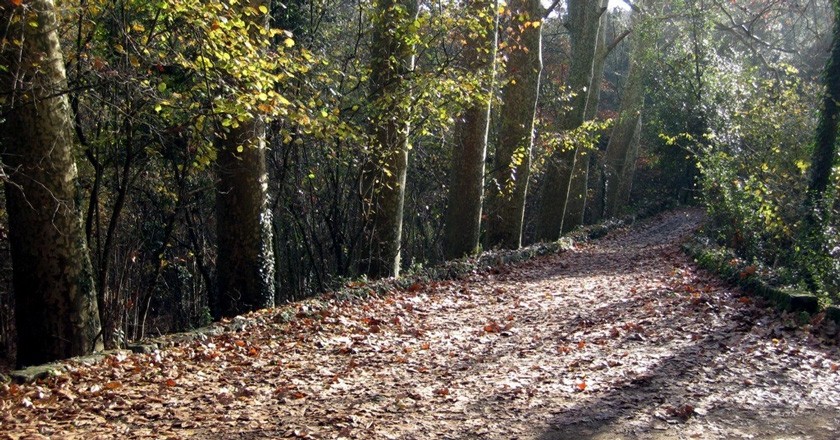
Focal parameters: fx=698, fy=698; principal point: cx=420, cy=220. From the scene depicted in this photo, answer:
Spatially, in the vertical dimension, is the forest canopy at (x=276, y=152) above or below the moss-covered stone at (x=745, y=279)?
above

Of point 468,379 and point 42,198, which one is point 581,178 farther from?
point 42,198

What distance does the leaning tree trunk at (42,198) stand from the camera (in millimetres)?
6492

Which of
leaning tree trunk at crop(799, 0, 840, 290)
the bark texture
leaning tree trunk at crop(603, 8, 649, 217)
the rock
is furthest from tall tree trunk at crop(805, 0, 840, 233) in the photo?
leaning tree trunk at crop(603, 8, 649, 217)

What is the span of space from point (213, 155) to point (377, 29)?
4.77 meters

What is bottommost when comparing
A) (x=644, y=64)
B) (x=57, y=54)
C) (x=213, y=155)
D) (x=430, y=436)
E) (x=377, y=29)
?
(x=430, y=436)

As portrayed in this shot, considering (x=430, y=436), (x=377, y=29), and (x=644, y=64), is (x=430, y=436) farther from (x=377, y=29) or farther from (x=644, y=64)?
(x=644, y=64)

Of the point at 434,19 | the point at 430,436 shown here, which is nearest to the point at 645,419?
the point at 430,436

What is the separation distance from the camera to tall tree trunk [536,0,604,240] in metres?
20.9

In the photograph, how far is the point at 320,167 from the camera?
1631cm

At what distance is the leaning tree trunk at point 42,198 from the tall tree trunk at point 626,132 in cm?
2485

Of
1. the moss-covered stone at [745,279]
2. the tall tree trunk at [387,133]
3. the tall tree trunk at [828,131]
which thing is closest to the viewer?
the moss-covered stone at [745,279]

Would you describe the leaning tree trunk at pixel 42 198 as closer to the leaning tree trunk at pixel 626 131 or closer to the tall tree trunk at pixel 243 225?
the tall tree trunk at pixel 243 225

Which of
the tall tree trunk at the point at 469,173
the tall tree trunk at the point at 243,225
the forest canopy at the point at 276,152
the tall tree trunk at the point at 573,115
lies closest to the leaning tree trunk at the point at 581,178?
the forest canopy at the point at 276,152

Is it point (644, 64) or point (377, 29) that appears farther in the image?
point (644, 64)
